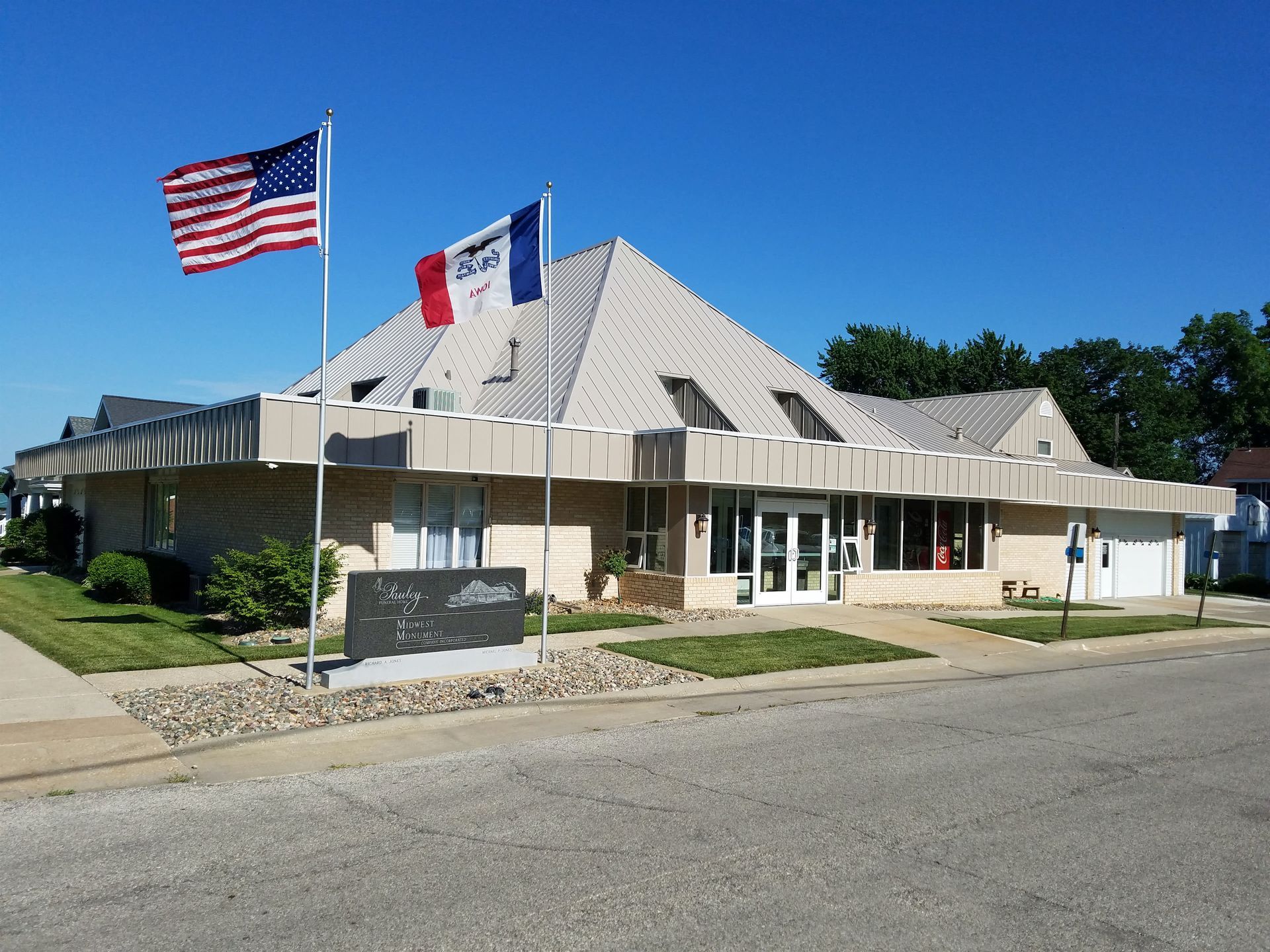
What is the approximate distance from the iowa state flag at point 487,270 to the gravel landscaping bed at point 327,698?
4985 mm

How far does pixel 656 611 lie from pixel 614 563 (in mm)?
1435

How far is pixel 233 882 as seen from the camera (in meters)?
6.00

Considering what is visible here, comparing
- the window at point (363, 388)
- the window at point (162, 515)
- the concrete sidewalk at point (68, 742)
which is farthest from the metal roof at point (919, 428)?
the concrete sidewalk at point (68, 742)

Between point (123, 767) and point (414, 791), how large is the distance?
2.79m

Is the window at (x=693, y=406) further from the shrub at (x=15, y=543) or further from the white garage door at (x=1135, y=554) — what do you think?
the shrub at (x=15, y=543)

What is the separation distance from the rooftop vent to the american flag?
25.1 ft

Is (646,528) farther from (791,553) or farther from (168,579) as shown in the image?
(168,579)

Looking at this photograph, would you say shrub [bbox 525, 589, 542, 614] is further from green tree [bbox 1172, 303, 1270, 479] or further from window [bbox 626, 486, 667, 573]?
green tree [bbox 1172, 303, 1270, 479]

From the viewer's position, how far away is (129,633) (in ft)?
53.8

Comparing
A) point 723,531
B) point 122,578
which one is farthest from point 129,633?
point 723,531

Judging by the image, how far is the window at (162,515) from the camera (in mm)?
24031

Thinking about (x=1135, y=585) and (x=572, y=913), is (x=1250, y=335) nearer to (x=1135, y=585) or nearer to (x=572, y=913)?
(x=1135, y=585)

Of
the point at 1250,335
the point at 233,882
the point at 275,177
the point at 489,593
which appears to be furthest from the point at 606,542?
the point at 1250,335

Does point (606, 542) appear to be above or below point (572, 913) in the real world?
above
